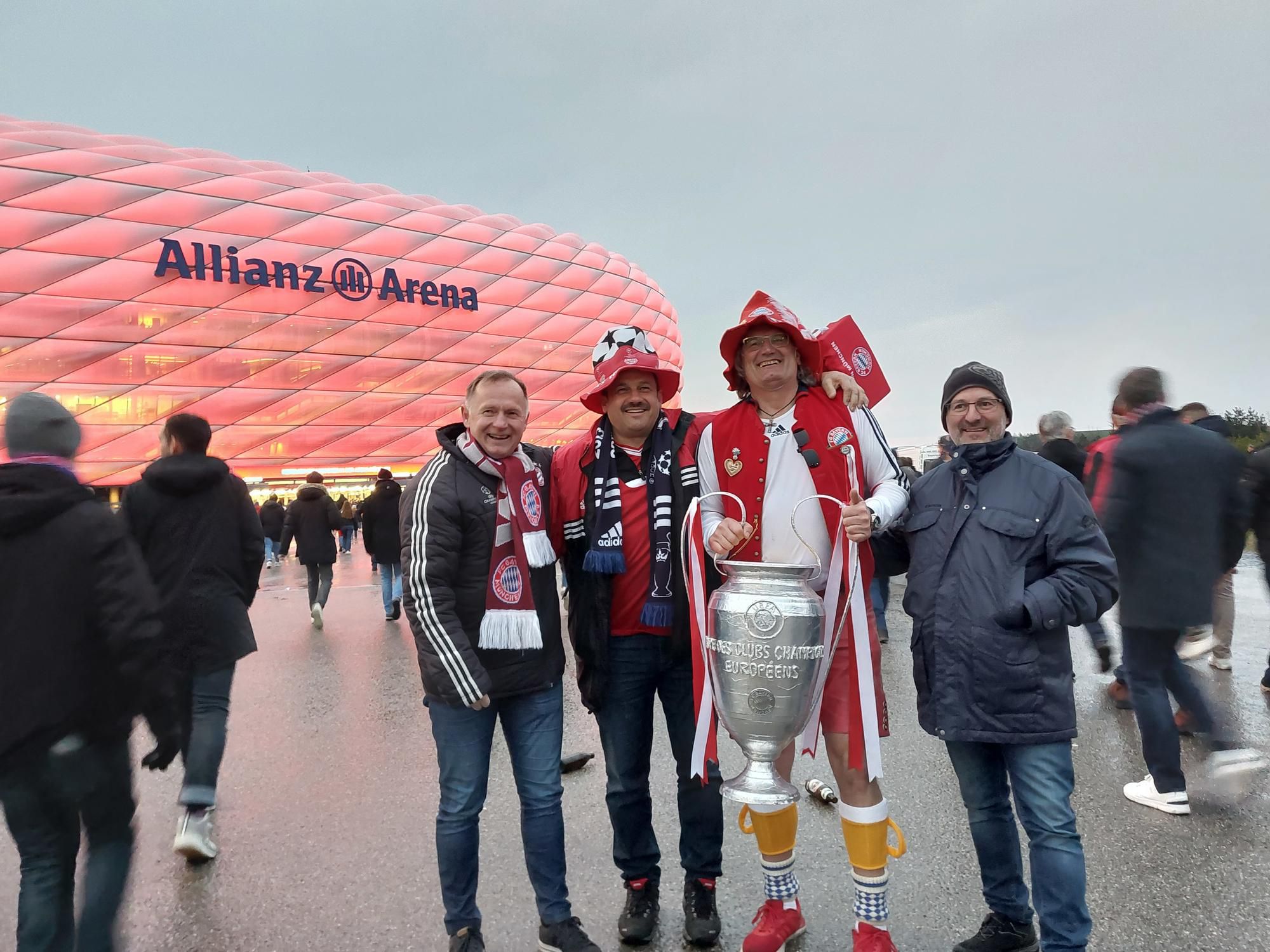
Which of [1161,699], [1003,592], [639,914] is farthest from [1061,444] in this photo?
[639,914]

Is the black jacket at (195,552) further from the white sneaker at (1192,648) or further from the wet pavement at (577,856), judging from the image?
the white sneaker at (1192,648)

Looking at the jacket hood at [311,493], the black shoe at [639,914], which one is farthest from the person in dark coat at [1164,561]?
the jacket hood at [311,493]

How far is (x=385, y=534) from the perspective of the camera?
10102 millimetres

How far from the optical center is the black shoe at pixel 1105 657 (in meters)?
5.67

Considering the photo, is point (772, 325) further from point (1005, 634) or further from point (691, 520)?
point (1005, 634)

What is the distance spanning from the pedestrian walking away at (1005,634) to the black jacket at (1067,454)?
424 cm

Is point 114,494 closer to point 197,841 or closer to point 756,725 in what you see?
point 197,841

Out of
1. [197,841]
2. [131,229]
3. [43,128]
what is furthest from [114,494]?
[197,841]

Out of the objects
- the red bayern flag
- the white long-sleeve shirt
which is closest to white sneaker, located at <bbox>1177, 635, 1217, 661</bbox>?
the red bayern flag

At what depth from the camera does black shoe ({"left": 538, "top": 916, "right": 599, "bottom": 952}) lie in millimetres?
2502

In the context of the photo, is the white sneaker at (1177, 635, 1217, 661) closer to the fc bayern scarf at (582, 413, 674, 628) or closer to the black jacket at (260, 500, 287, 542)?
the fc bayern scarf at (582, 413, 674, 628)

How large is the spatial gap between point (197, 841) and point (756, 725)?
8.74ft

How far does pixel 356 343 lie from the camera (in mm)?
34562

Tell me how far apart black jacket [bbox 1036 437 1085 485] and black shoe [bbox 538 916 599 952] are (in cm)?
538
